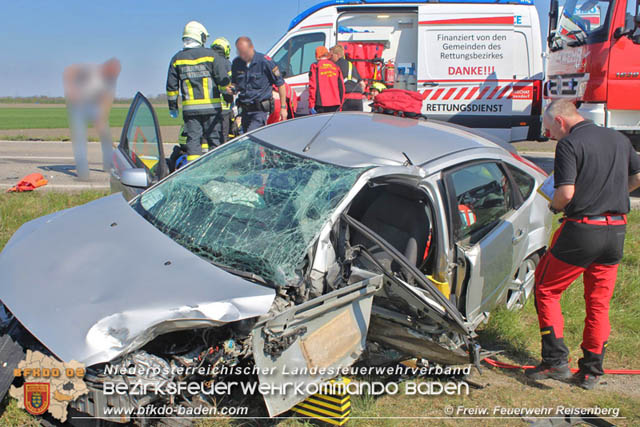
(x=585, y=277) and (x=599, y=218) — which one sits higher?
(x=599, y=218)

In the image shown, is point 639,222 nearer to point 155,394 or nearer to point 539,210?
point 539,210

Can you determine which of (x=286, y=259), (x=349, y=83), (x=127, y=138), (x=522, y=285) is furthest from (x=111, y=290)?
(x=349, y=83)

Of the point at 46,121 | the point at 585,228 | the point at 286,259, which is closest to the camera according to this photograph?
the point at 286,259

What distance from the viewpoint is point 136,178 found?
13.1 feet

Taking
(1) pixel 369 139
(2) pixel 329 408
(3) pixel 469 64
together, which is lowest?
(2) pixel 329 408

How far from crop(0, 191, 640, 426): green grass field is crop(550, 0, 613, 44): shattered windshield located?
3.69 metres

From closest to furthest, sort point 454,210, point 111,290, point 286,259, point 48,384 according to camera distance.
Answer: point 48,384, point 111,290, point 286,259, point 454,210

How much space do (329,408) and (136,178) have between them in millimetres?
2257

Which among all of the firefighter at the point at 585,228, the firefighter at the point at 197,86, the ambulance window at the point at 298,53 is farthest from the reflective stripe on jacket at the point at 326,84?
the firefighter at the point at 585,228

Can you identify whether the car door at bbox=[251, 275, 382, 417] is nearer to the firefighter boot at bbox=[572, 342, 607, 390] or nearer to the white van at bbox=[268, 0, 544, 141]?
the firefighter boot at bbox=[572, 342, 607, 390]

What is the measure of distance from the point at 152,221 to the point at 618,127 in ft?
22.7

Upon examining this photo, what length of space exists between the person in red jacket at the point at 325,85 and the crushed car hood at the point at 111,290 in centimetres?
542

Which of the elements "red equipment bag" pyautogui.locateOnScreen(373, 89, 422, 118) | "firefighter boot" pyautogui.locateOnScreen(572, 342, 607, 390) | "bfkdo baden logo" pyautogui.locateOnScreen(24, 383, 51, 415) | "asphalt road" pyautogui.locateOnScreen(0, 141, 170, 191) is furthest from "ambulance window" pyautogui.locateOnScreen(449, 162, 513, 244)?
"asphalt road" pyautogui.locateOnScreen(0, 141, 170, 191)

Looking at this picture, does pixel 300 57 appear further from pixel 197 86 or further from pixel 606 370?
pixel 606 370
